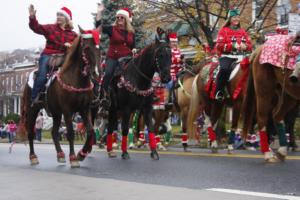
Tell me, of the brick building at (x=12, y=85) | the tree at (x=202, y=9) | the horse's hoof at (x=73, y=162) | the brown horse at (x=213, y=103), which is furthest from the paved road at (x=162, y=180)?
the brick building at (x=12, y=85)

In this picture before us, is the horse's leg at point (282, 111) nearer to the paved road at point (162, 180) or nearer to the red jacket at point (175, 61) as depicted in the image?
the paved road at point (162, 180)

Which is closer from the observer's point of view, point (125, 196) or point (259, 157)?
point (125, 196)

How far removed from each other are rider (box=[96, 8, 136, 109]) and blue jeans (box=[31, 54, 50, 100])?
163cm

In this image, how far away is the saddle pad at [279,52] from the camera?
959cm

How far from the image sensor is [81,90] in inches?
416

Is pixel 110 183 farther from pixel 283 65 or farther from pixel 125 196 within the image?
pixel 283 65

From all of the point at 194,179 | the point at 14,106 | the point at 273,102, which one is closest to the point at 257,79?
the point at 273,102

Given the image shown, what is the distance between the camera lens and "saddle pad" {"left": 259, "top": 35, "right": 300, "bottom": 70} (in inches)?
377

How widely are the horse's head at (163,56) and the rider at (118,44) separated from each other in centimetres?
117

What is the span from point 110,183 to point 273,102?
160 inches

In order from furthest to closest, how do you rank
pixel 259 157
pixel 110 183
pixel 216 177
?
pixel 259 157 → pixel 216 177 → pixel 110 183

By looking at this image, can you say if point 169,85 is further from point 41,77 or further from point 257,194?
point 257,194

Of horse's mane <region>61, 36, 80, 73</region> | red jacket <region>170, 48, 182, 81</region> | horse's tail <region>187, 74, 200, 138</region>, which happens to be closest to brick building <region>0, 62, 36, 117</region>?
red jacket <region>170, 48, 182, 81</region>

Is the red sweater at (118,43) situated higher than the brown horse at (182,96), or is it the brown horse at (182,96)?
the red sweater at (118,43)
